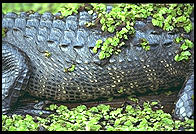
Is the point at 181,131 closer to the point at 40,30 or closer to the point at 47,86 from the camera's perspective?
the point at 47,86

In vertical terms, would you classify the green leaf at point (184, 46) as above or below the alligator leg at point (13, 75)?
above

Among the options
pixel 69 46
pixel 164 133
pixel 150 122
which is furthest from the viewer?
pixel 69 46

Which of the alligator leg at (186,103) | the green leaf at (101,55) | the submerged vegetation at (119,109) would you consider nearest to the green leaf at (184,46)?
the submerged vegetation at (119,109)

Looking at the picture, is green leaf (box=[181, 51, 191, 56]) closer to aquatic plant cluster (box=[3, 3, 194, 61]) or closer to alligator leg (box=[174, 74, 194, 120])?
aquatic plant cluster (box=[3, 3, 194, 61])

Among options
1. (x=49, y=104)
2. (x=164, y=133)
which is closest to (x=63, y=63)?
(x=49, y=104)

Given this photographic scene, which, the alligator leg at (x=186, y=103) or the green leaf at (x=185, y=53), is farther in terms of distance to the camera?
the green leaf at (x=185, y=53)

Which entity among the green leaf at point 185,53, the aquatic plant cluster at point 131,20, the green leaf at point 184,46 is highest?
the aquatic plant cluster at point 131,20

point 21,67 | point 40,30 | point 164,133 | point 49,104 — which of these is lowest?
point 164,133

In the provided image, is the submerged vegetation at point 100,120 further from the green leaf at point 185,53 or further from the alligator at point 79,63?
the green leaf at point 185,53
